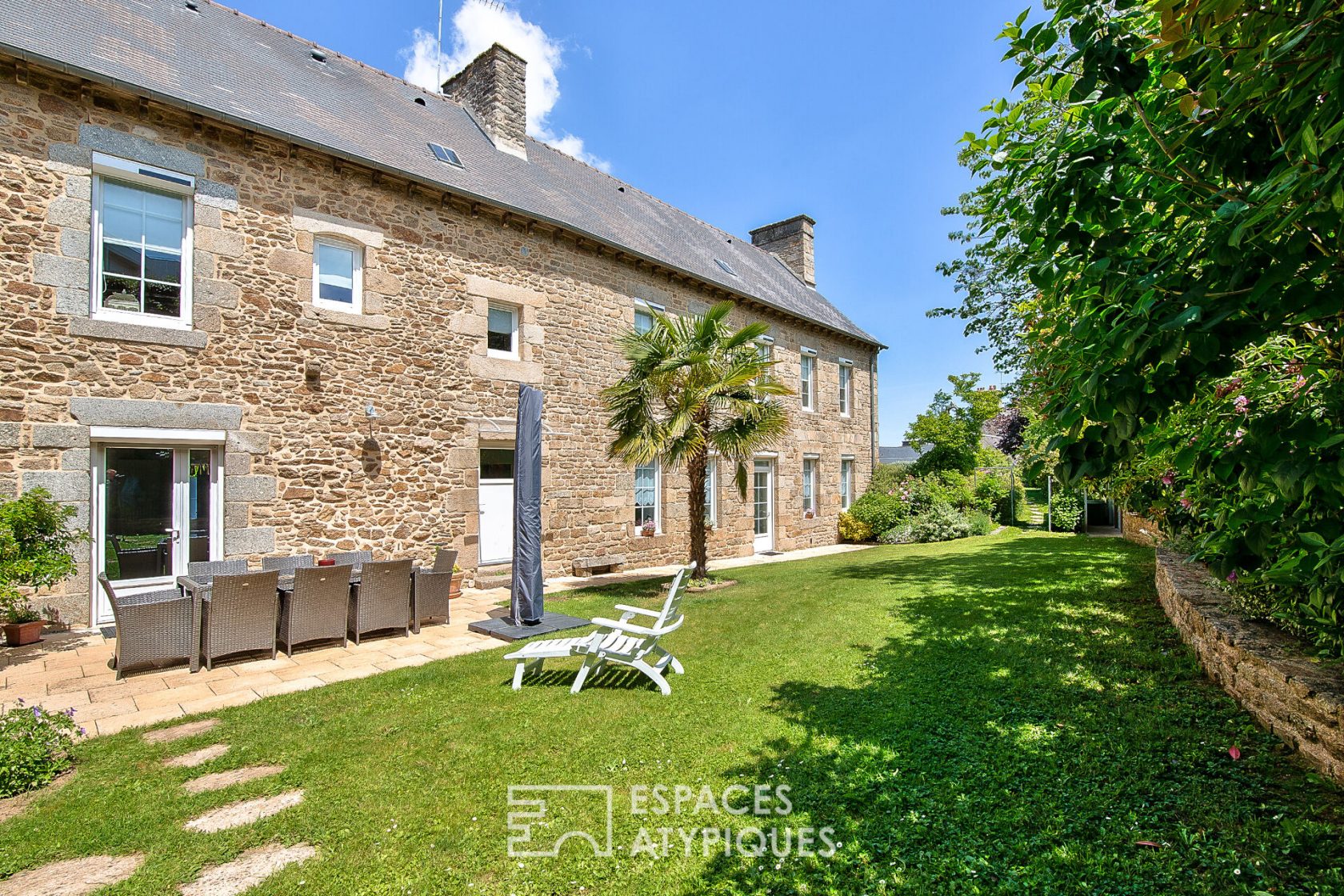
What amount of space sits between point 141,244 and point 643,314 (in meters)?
7.88

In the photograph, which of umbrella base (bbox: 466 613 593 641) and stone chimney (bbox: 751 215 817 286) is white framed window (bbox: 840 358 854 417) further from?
umbrella base (bbox: 466 613 593 641)

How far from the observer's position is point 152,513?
7.27 metres

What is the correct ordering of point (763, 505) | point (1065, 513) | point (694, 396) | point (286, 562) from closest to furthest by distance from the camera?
point (286, 562)
point (694, 396)
point (763, 505)
point (1065, 513)

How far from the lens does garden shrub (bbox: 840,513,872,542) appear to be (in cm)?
1766

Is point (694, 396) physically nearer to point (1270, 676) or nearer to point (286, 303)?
point (286, 303)

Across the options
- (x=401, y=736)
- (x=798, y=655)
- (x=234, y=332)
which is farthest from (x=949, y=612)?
(x=234, y=332)

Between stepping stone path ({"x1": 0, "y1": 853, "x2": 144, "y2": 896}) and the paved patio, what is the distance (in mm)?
1861

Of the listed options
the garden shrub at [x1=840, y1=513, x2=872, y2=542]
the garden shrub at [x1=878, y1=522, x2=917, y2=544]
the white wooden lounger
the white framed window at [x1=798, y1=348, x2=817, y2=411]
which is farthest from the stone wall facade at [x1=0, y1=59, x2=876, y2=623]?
the garden shrub at [x1=878, y1=522, x2=917, y2=544]

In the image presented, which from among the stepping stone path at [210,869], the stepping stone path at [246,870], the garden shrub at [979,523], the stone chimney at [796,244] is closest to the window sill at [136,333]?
the stepping stone path at [210,869]

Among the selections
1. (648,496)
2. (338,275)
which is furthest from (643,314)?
(338,275)

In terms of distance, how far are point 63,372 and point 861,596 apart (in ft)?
31.3

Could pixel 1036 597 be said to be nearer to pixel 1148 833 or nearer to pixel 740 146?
pixel 1148 833

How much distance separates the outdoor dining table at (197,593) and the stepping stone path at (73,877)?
315 centimetres

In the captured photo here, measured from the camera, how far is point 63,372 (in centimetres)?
663
